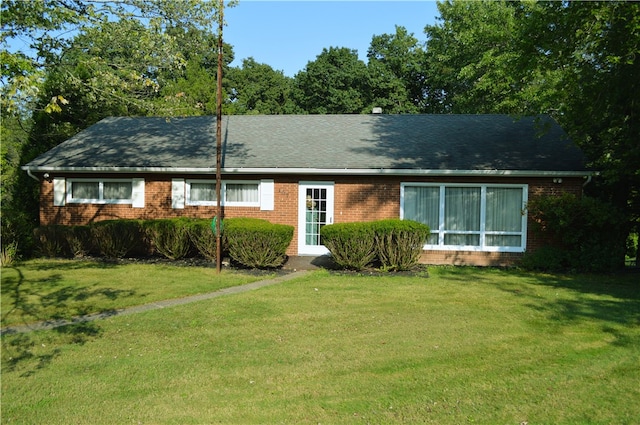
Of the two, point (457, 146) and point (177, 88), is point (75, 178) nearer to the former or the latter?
point (457, 146)

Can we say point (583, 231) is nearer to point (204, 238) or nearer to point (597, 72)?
point (597, 72)

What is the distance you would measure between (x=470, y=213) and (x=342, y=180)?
150 inches

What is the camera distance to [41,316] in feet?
25.8

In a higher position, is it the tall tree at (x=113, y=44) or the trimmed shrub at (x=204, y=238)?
the tall tree at (x=113, y=44)

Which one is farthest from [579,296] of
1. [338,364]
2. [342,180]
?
[342,180]

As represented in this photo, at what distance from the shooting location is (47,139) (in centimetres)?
2052

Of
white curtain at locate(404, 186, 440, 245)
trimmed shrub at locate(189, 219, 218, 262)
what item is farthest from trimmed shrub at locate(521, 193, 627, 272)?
trimmed shrub at locate(189, 219, 218, 262)

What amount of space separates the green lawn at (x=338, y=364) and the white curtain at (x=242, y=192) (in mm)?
6547

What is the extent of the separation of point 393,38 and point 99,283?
33.8 metres

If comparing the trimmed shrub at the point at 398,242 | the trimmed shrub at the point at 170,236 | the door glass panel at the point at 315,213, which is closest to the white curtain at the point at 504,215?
the trimmed shrub at the point at 398,242

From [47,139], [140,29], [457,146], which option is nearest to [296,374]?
[140,29]

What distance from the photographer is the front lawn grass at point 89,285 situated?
8391 millimetres

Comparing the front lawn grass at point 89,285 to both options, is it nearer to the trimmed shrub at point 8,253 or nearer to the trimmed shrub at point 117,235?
the trimmed shrub at point 8,253

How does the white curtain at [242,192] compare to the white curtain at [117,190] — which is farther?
the white curtain at [117,190]
